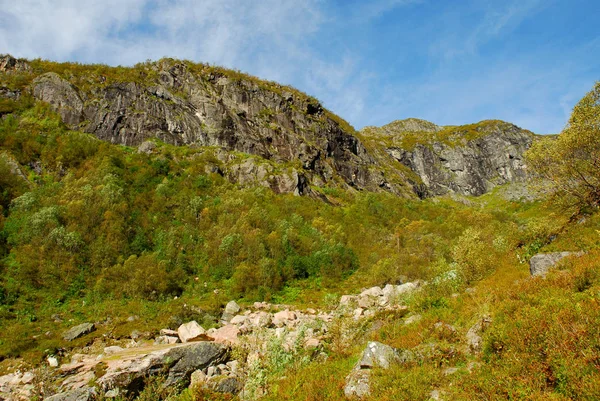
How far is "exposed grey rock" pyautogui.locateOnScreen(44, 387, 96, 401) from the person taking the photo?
8875 millimetres

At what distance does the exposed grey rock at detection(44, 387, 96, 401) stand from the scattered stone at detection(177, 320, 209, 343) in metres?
6.72

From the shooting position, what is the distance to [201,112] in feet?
177

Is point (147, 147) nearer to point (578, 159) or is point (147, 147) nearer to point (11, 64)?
point (11, 64)

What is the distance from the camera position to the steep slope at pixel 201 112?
4719cm

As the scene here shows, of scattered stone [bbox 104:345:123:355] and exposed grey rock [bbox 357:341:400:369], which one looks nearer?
exposed grey rock [bbox 357:341:400:369]

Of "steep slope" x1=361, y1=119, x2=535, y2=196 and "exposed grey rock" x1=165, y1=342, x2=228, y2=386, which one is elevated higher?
"steep slope" x1=361, y1=119, x2=535, y2=196

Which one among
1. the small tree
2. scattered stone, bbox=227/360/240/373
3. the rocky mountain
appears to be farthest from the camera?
the rocky mountain

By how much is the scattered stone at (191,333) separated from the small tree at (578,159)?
18903mm

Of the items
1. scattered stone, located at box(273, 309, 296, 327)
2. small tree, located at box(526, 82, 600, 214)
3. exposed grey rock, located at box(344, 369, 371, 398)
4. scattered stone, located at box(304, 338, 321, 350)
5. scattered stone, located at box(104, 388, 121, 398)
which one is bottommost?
scattered stone, located at box(273, 309, 296, 327)

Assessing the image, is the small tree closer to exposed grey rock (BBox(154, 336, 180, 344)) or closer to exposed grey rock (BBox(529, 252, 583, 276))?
exposed grey rock (BBox(529, 252, 583, 276))

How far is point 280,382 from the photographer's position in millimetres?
8109

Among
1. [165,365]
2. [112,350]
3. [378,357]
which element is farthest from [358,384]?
[112,350]

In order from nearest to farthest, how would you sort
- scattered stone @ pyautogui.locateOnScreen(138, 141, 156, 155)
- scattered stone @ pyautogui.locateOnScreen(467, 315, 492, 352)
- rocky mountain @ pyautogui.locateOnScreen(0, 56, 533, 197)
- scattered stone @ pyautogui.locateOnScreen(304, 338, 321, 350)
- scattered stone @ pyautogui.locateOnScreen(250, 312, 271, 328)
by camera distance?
scattered stone @ pyautogui.locateOnScreen(467, 315, 492, 352) < scattered stone @ pyautogui.locateOnScreen(304, 338, 321, 350) < scattered stone @ pyautogui.locateOnScreen(250, 312, 271, 328) < scattered stone @ pyautogui.locateOnScreen(138, 141, 156, 155) < rocky mountain @ pyautogui.locateOnScreen(0, 56, 533, 197)

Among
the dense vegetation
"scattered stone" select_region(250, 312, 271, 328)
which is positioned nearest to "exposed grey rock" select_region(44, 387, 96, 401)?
the dense vegetation
